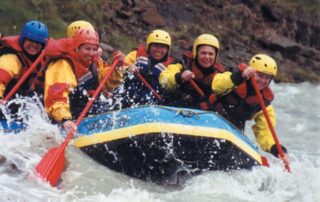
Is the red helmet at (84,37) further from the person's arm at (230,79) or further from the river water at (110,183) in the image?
the person's arm at (230,79)

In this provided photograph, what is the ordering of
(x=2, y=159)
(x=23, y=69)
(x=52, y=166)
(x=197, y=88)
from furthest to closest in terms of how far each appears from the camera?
1. (x=197, y=88)
2. (x=23, y=69)
3. (x=2, y=159)
4. (x=52, y=166)

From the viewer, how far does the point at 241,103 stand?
736 cm

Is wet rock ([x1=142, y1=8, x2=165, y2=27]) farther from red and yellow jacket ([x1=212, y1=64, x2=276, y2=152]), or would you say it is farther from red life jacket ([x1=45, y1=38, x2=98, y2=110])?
red life jacket ([x1=45, y1=38, x2=98, y2=110])

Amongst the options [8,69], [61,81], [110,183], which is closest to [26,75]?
[8,69]

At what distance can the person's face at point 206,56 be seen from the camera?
7543 mm

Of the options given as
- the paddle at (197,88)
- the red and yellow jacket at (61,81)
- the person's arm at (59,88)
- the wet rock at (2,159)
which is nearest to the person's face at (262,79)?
the paddle at (197,88)

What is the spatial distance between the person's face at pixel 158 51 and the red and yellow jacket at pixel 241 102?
1471 mm

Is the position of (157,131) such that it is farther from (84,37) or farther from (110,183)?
(84,37)

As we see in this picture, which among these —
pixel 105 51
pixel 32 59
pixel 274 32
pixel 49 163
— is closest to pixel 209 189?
pixel 49 163

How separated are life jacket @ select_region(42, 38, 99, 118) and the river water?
45 cm

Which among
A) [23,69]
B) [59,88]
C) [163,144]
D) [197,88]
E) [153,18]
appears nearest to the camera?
[163,144]

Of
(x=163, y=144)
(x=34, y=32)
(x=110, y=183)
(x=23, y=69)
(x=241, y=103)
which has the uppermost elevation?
(x=34, y=32)

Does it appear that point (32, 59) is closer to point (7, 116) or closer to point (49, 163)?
point (7, 116)

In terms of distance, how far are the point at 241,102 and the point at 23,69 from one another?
8.28ft
